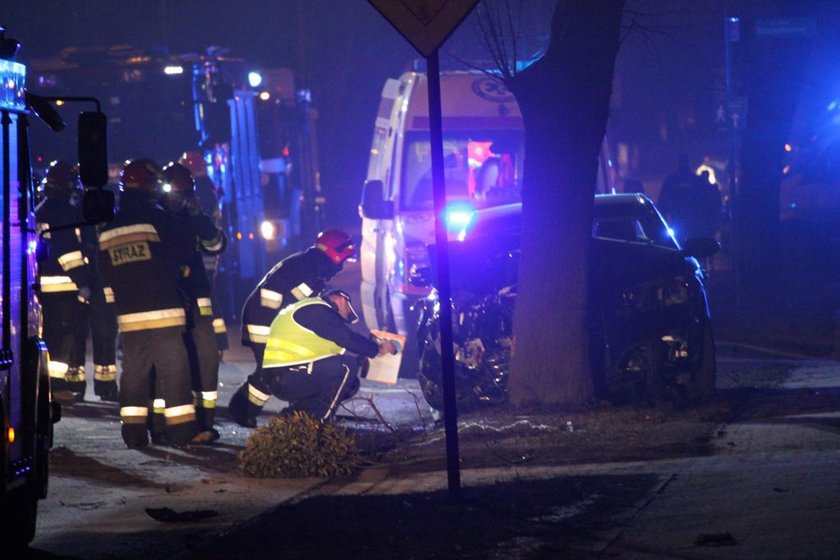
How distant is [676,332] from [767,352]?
4240 mm

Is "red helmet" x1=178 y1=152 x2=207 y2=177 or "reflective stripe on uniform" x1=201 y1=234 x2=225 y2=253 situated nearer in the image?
"reflective stripe on uniform" x1=201 y1=234 x2=225 y2=253

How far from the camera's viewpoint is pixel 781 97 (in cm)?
2386

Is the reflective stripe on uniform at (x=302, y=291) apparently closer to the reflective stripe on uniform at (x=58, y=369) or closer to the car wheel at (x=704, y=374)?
the reflective stripe on uniform at (x=58, y=369)

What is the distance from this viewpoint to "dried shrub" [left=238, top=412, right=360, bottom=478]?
8453 millimetres

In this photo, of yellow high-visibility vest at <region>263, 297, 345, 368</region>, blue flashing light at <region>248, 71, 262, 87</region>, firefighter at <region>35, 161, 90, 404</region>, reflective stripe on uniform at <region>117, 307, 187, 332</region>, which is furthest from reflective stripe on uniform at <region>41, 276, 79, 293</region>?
blue flashing light at <region>248, 71, 262, 87</region>

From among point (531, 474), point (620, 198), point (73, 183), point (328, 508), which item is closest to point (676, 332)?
point (620, 198)

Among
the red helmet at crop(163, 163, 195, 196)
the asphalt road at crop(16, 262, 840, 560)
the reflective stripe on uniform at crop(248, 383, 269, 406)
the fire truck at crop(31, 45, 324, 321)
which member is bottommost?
the asphalt road at crop(16, 262, 840, 560)

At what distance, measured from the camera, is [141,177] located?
978cm

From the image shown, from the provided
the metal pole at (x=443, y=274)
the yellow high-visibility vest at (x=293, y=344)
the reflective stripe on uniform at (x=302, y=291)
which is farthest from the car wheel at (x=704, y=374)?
the metal pole at (x=443, y=274)

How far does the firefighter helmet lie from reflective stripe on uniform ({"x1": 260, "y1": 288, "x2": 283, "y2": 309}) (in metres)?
2.26

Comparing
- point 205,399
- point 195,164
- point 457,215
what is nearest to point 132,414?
point 205,399

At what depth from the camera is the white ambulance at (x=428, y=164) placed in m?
14.7

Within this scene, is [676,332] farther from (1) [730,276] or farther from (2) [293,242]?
(2) [293,242]

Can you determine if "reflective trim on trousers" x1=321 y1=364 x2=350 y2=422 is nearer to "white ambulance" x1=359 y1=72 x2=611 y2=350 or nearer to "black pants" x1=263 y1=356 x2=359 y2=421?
"black pants" x1=263 y1=356 x2=359 y2=421
